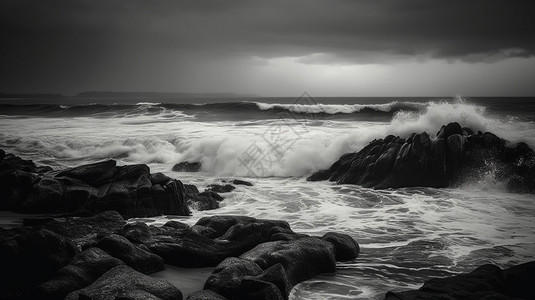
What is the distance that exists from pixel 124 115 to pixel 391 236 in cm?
3380

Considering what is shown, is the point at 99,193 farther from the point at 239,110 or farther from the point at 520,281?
the point at 239,110

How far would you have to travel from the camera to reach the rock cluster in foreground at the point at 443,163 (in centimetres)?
1347

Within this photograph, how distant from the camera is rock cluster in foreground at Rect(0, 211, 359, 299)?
4867 millimetres

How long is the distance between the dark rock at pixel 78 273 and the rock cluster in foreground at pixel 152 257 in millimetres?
10

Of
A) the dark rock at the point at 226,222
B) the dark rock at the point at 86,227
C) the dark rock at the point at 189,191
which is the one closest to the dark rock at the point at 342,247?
the dark rock at the point at 226,222

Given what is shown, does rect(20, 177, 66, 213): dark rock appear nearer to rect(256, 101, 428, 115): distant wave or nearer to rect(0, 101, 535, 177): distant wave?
rect(0, 101, 535, 177): distant wave

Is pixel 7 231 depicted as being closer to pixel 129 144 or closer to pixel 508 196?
pixel 508 196

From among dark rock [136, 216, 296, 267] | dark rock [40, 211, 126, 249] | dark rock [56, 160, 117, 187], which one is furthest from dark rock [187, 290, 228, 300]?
dark rock [56, 160, 117, 187]

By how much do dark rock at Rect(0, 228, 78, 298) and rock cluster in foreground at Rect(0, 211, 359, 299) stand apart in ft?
0.03

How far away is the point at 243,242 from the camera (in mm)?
6980

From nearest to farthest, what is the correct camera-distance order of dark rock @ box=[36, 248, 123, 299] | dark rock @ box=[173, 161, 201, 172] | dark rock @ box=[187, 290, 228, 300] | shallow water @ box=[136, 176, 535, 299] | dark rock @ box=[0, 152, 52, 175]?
dark rock @ box=[187, 290, 228, 300] < dark rock @ box=[36, 248, 123, 299] < shallow water @ box=[136, 176, 535, 299] < dark rock @ box=[0, 152, 52, 175] < dark rock @ box=[173, 161, 201, 172]


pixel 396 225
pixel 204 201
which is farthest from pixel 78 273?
pixel 396 225

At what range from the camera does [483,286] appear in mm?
5078

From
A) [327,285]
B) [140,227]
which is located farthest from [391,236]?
[140,227]
